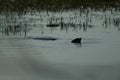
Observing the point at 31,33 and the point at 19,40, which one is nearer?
the point at 19,40

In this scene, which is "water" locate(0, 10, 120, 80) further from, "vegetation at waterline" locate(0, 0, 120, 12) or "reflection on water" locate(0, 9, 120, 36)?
"vegetation at waterline" locate(0, 0, 120, 12)

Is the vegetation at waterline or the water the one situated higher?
the vegetation at waterline

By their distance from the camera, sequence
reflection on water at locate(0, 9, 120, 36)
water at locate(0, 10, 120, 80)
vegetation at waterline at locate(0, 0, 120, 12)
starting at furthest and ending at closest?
vegetation at waterline at locate(0, 0, 120, 12) → reflection on water at locate(0, 9, 120, 36) → water at locate(0, 10, 120, 80)

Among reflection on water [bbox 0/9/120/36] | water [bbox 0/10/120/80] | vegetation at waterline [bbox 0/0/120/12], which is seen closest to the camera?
water [bbox 0/10/120/80]

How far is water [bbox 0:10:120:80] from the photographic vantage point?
6.40 metres

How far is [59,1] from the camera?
1959 cm

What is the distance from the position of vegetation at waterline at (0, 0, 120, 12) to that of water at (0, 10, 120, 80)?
169 inches

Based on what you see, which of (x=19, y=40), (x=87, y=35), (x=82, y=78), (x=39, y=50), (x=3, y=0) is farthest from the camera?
(x=3, y=0)

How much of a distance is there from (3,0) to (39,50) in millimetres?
9602

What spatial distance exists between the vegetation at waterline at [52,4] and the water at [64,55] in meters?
4.30

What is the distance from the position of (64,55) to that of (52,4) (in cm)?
1102

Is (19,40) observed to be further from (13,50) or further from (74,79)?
(74,79)

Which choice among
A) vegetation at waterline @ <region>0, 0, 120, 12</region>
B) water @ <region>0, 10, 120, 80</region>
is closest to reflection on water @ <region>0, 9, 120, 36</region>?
water @ <region>0, 10, 120, 80</region>

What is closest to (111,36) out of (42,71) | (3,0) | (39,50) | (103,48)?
(103,48)
